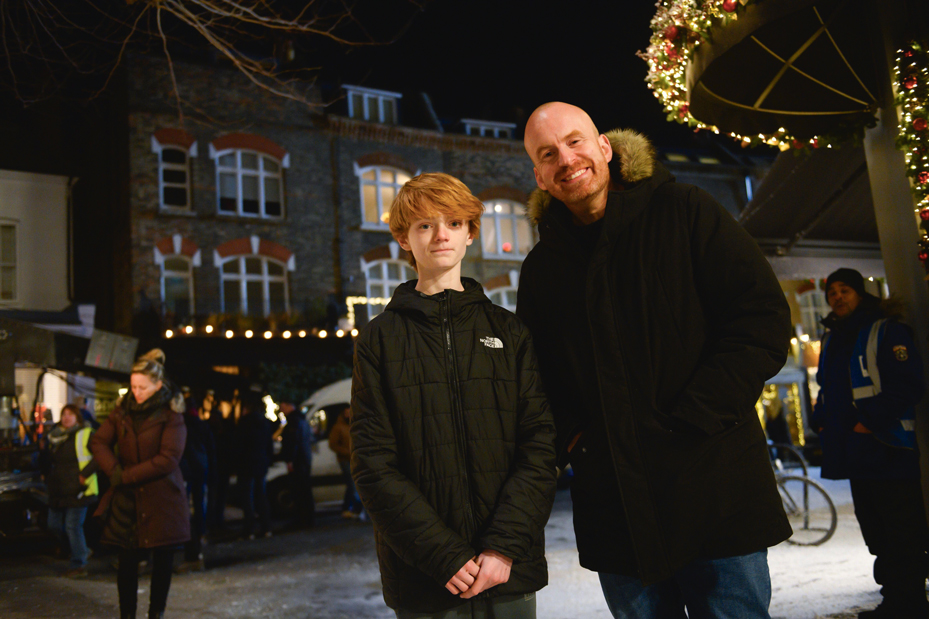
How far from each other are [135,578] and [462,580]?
3.72m

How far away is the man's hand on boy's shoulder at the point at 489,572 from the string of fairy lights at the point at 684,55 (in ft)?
10.5

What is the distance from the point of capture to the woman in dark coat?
15.2 feet

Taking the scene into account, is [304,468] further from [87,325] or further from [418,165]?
[418,165]

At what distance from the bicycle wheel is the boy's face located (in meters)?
5.56

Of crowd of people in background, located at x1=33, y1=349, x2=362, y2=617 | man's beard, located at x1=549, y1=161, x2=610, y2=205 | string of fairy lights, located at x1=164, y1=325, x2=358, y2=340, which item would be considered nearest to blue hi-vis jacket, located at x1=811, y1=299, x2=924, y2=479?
man's beard, located at x1=549, y1=161, x2=610, y2=205

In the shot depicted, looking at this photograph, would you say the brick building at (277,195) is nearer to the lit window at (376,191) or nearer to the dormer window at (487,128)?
the lit window at (376,191)

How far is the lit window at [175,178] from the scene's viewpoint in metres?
17.3

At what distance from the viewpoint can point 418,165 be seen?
2041 cm

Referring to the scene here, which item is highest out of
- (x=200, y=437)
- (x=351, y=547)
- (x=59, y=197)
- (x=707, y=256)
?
(x=59, y=197)

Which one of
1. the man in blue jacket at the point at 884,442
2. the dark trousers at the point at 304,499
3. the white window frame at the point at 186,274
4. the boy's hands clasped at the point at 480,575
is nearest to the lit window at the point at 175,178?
the white window frame at the point at 186,274

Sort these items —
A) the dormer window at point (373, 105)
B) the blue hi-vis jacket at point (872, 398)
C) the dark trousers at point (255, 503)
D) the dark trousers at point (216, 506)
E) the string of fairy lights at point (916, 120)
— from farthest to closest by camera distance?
the dormer window at point (373, 105) → the dark trousers at point (216, 506) → the dark trousers at point (255, 503) → the blue hi-vis jacket at point (872, 398) → the string of fairy lights at point (916, 120)

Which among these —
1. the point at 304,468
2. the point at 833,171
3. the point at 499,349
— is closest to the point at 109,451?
the point at 499,349

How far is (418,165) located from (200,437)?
13664mm

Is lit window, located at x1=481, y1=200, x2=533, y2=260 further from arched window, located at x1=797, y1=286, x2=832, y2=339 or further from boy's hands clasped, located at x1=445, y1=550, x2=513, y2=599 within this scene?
boy's hands clasped, located at x1=445, y1=550, x2=513, y2=599
